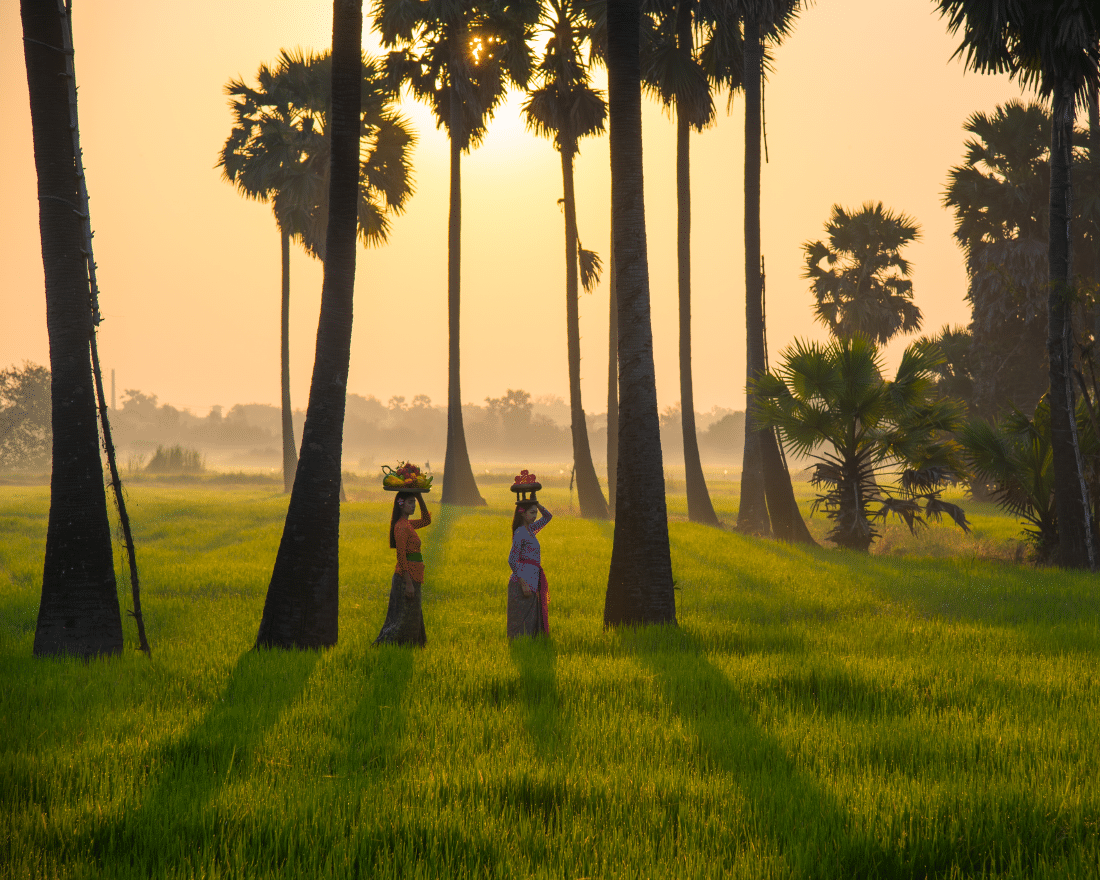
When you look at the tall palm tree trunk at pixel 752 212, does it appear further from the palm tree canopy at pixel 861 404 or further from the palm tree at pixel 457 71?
the palm tree at pixel 457 71

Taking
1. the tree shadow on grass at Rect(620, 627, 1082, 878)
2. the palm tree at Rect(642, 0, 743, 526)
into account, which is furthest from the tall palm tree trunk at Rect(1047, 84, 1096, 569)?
the tree shadow on grass at Rect(620, 627, 1082, 878)

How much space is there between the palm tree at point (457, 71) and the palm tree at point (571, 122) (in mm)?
1140

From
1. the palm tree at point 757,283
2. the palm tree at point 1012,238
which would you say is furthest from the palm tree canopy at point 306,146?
the palm tree at point 1012,238

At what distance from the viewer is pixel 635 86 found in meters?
8.95

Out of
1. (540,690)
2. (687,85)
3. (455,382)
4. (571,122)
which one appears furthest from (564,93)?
(540,690)

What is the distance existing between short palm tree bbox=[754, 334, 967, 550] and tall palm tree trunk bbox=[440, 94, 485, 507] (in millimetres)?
14425

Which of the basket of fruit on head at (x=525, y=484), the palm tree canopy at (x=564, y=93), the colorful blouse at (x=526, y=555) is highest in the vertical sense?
the palm tree canopy at (x=564, y=93)

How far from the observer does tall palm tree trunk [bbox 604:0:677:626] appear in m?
8.42

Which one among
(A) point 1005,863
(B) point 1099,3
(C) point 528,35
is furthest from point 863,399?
(C) point 528,35

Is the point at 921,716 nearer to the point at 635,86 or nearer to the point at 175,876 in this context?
the point at 175,876

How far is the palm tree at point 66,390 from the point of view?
704 centimetres

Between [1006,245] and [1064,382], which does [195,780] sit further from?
[1006,245]

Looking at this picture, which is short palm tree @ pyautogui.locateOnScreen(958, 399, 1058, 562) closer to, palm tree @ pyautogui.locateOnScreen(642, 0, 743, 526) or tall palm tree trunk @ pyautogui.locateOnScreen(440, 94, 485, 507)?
palm tree @ pyautogui.locateOnScreen(642, 0, 743, 526)

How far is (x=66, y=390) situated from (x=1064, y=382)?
594 inches
